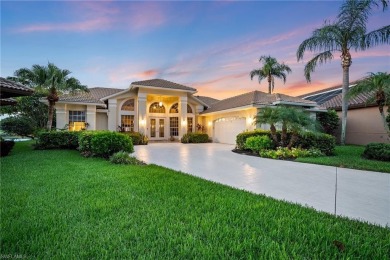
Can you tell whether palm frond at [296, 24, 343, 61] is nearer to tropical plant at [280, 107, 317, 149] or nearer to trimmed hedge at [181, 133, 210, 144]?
tropical plant at [280, 107, 317, 149]

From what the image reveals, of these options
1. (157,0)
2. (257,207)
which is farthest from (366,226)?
(157,0)

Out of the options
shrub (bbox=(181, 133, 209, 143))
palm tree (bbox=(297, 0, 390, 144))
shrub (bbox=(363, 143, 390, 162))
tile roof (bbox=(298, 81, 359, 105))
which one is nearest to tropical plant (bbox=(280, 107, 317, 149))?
shrub (bbox=(363, 143, 390, 162))

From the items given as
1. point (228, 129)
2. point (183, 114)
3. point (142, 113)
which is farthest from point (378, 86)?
point (142, 113)

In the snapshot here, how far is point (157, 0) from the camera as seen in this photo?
11258 millimetres

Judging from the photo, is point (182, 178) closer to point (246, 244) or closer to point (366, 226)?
point (246, 244)

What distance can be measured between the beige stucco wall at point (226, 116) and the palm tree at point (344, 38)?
16.7 feet

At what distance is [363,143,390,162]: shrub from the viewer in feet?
31.2

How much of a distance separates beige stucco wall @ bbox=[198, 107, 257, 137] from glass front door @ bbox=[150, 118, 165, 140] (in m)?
4.62

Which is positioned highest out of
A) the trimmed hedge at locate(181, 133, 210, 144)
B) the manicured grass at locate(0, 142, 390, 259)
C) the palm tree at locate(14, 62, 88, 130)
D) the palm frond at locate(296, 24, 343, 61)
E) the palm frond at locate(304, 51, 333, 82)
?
the palm frond at locate(296, 24, 343, 61)

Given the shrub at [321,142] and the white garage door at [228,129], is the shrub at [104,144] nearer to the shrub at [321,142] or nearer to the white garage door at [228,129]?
the shrub at [321,142]

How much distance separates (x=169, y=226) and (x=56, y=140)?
13.6 meters

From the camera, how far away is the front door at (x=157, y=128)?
79.0ft

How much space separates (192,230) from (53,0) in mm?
10152

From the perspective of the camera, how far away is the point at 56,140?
13664 mm
